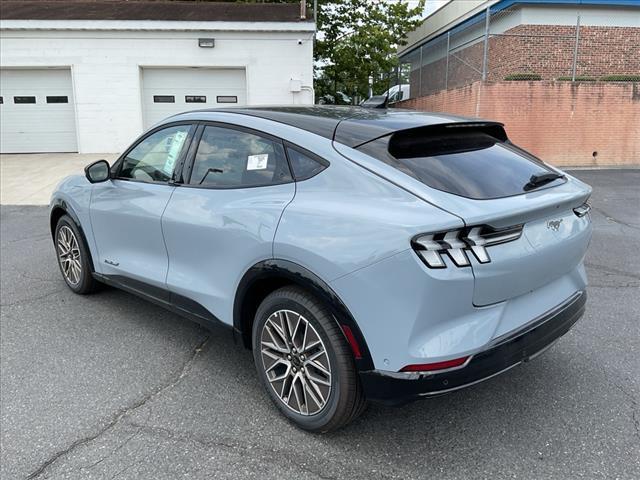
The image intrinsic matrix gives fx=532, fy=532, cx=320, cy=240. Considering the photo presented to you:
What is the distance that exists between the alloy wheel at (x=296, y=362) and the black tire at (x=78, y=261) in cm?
231

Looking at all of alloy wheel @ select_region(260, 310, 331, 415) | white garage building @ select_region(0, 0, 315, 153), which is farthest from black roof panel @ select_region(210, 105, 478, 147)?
white garage building @ select_region(0, 0, 315, 153)

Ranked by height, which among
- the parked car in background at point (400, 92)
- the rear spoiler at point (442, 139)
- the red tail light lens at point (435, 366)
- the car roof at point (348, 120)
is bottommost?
the red tail light lens at point (435, 366)

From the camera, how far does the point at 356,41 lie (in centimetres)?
2102

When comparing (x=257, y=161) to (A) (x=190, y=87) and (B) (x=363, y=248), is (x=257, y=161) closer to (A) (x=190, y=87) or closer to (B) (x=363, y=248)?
(B) (x=363, y=248)

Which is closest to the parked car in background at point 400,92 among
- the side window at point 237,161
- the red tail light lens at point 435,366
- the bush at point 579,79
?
the bush at point 579,79

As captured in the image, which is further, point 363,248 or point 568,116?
point 568,116

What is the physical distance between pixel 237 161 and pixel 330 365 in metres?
1.33

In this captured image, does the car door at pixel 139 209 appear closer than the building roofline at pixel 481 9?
Yes

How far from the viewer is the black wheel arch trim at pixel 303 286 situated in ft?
7.85

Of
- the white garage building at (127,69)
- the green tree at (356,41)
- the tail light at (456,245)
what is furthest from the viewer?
the green tree at (356,41)

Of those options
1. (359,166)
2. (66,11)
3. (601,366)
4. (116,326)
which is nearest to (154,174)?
(116,326)

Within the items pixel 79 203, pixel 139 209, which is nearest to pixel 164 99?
pixel 79 203

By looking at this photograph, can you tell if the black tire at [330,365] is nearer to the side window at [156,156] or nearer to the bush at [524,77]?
the side window at [156,156]

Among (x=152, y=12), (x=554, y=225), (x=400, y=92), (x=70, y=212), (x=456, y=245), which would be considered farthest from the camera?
(x=400, y=92)
